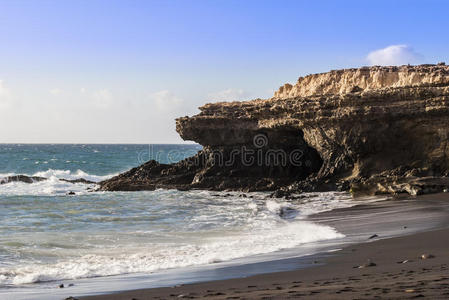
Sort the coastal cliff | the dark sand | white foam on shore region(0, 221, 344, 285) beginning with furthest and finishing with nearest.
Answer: the coastal cliff
white foam on shore region(0, 221, 344, 285)
the dark sand

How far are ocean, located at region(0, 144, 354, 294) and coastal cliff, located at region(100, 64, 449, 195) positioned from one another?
2.12 meters

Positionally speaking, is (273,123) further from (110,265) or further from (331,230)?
(110,265)

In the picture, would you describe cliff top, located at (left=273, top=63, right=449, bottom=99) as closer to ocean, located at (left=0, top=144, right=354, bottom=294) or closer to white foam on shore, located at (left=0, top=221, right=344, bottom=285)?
ocean, located at (left=0, top=144, right=354, bottom=294)

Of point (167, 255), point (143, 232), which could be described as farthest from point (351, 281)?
point (143, 232)

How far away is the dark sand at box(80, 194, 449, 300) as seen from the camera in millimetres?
4723

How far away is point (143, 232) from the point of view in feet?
40.8

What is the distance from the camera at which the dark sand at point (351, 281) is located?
186 inches

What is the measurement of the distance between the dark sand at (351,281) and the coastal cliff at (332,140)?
9858 millimetres

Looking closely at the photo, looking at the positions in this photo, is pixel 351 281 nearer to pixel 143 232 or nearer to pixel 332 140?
pixel 143 232

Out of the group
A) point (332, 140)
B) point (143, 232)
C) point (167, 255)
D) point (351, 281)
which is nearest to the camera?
point (351, 281)

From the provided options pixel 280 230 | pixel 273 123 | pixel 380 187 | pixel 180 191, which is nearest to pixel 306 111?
pixel 273 123

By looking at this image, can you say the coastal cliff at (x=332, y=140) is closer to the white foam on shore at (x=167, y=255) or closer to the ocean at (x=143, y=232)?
the ocean at (x=143, y=232)

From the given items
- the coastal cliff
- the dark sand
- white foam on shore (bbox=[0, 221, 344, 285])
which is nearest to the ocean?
white foam on shore (bbox=[0, 221, 344, 285])

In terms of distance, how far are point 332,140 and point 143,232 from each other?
37.4 feet
